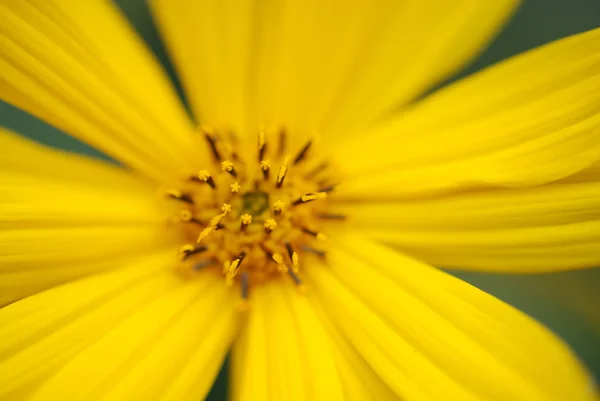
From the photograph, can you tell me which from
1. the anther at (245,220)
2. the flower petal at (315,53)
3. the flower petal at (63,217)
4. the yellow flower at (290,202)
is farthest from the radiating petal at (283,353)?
the flower petal at (315,53)

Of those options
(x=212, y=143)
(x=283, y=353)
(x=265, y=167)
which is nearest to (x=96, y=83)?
(x=212, y=143)

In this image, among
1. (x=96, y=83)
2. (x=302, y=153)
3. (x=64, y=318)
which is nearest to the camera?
(x=64, y=318)

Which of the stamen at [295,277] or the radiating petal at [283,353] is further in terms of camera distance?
the stamen at [295,277]

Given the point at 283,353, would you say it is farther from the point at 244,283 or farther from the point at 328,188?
the point at 328,188

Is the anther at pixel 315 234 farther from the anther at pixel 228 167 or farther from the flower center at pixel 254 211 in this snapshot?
the anther at pixel 228 167

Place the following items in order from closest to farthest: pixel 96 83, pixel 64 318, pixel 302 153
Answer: pixel 64 318, pixel 96 83, pixel 302 153

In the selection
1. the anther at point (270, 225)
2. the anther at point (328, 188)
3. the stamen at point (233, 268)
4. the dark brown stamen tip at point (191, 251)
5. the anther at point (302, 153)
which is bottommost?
the stamen at point (233, 268)

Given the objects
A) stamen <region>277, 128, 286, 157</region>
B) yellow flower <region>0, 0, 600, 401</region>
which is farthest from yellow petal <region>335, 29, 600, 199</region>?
stamen <region>277, 128, 286, 157</region>

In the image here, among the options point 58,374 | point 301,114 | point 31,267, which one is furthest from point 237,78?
point 58,374

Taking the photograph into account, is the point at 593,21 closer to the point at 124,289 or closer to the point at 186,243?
the point at 186,243
